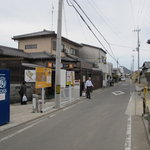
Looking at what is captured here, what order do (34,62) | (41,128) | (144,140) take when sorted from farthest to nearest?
(34,62) → (41,128) → (144,140)

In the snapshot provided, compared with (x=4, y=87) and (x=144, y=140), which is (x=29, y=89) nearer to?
(x=4, y=87)

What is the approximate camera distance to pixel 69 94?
1484cm

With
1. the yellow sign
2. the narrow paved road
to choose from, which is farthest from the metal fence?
the narrow paved road

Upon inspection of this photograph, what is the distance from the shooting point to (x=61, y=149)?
5059 millimetres

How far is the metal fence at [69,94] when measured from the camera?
13.8 metres

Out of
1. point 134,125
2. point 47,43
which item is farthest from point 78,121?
point 47,43

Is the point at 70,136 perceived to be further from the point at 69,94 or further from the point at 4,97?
the point at 69,94

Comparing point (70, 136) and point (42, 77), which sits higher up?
point (42, 77)

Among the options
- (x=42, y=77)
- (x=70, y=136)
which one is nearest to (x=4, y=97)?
(x=70, y=136)

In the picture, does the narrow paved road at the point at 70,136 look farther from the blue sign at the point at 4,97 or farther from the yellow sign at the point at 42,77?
the yellow sign at the point at 42,77

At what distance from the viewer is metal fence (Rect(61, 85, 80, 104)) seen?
13.8 meters

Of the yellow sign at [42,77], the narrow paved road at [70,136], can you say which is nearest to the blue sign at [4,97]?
the narrow paved road at [70,136]

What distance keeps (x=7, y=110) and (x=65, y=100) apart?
6.69 m

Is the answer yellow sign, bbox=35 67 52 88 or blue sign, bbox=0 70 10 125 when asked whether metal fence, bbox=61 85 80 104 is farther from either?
blue sign, bbox=0 70 10 125
